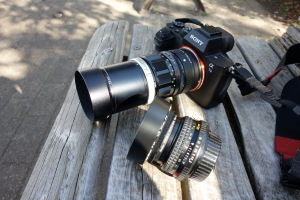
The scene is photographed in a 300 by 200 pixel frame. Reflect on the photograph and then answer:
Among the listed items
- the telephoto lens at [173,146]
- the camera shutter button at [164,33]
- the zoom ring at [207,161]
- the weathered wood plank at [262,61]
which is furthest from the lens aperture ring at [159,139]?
the weathered wood plank at [262,61]

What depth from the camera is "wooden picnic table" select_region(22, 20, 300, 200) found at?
885 millimetres

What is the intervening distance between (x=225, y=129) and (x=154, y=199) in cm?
50

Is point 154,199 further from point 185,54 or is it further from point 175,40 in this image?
point 175,40

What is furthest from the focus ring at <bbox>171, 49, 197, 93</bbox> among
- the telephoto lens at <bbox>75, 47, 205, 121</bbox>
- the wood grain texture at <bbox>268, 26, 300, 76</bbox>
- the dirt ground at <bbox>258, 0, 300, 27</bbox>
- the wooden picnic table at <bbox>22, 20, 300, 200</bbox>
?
the dirt ground at <bbox>258, 0, 300, 27</bbox>

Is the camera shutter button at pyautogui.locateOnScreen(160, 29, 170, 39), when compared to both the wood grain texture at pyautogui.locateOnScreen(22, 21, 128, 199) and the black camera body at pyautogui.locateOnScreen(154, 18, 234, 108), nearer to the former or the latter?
the black camera body at pyautogui.locateOnScreen(154, 18, 234, 108)

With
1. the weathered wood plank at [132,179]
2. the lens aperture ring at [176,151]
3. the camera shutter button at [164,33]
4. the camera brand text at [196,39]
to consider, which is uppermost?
the camera brand text at [196,39]

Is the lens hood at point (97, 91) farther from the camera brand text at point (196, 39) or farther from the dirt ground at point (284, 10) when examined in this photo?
the dirt ground at point (284, 10)

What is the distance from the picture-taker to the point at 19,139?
173 centimetres

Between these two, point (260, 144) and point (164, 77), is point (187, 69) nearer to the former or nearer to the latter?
point (164, 77)

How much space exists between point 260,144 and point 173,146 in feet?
1.51

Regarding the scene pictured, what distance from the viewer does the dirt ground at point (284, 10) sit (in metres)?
3.59

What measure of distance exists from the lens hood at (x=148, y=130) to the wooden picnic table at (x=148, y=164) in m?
0.13

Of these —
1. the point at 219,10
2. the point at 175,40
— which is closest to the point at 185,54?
the point at 175,40

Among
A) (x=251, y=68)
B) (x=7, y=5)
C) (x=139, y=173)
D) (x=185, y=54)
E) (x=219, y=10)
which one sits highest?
(x=185, y=54)
